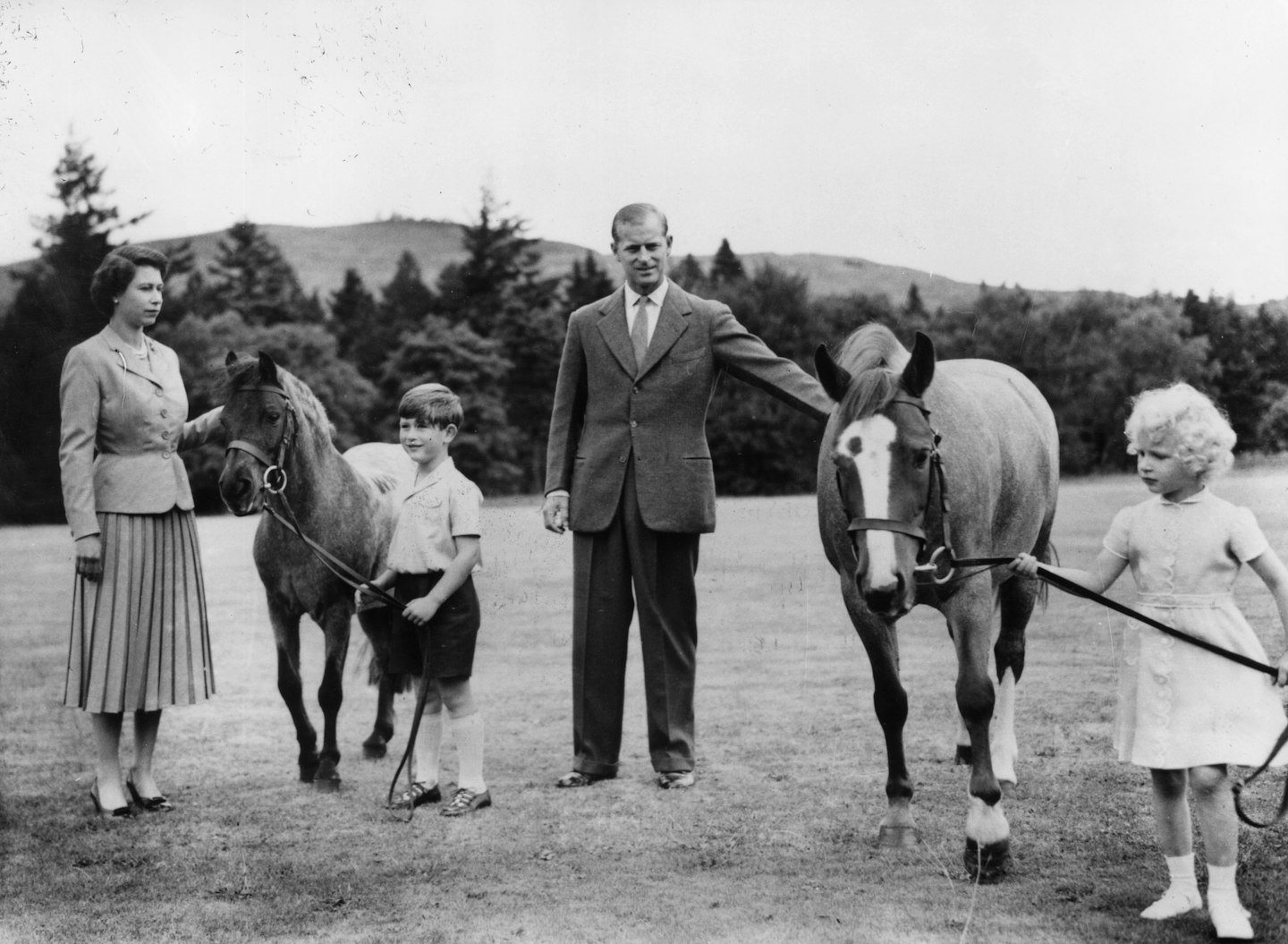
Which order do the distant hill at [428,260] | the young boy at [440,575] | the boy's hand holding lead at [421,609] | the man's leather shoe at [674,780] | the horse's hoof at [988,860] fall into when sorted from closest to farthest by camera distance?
1. the horse's hoof at [988,860]
2. the boy's hand holding lead at [421,609]
3. the young boy at [440,575]
4. the man's leather shoe at [674,780]
5. the distant hill at [428,260]

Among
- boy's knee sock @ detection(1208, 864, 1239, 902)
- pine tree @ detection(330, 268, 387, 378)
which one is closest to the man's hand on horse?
boy's knee sock @ detection(1208, 864, 1239, 902)

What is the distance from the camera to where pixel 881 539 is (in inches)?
134

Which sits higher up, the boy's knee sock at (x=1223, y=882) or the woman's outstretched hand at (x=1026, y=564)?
the woman's outstretched hand at (x=1026, y=564)

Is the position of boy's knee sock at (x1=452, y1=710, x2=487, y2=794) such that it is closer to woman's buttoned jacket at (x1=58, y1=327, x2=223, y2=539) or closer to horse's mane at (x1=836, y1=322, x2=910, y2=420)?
woman's buttoned jacket at (x1=58, y1=327, x2=223, y2=539)

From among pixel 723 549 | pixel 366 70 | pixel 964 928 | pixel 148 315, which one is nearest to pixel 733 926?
pixel 964 928

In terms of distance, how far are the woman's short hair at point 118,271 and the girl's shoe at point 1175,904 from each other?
4802 mm

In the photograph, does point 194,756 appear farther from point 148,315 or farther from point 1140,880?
point 1140,880

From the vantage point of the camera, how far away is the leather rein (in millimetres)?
3336

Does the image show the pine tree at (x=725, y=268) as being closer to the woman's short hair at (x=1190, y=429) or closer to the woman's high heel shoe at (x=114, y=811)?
the woman's high heel shoe at (x=114, y=811)

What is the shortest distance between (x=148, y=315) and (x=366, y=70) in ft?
5.50

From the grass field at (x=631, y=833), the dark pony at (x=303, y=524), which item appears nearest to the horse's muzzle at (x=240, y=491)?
the dark pony at (x=303, y=524)

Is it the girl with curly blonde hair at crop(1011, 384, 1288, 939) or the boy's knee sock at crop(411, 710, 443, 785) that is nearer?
the girl with curly blonde hair at crop(1011, 384, 1288, 939)

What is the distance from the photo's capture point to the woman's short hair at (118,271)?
5020 millimetres

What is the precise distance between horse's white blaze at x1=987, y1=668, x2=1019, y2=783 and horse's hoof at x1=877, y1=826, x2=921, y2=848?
960 mm
